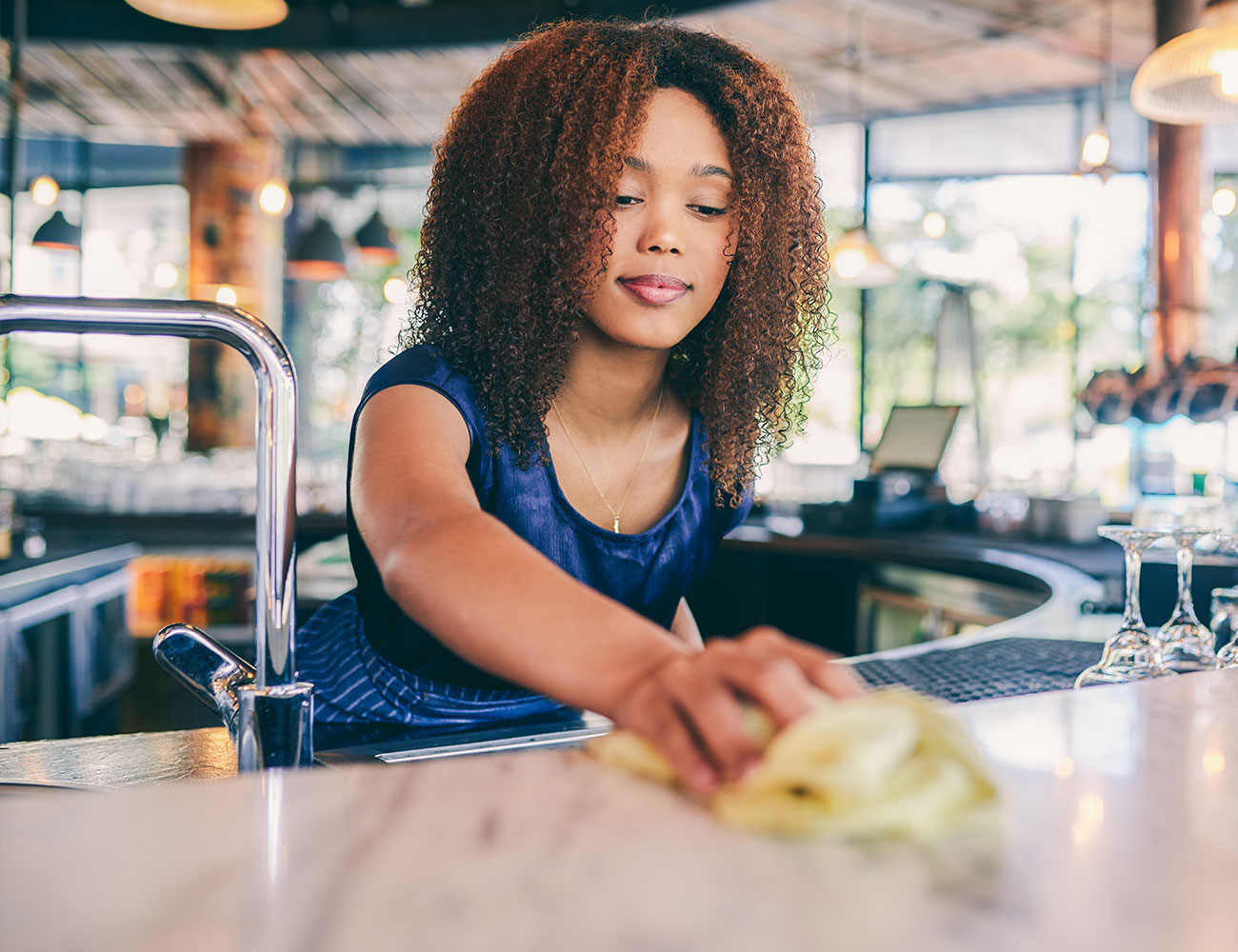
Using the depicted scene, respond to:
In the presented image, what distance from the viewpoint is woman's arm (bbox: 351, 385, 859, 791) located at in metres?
0.50

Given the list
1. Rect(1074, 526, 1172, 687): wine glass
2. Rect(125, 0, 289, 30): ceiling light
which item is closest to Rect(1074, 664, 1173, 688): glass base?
Rect(1074, 526, 1172, 687): wine glass

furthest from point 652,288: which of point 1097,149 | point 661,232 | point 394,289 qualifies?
point 394,289

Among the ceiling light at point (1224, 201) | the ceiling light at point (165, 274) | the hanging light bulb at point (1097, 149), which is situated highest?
the ceiling light at point (1224, 201)

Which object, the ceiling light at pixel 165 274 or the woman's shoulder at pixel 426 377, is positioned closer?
the woman's shoulder at pixel 426 377

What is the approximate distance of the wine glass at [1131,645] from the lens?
117cm

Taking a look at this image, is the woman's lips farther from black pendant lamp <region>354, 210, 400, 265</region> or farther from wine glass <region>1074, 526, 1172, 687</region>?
black pendant lamp <region>354, 210, 400, 265</region>

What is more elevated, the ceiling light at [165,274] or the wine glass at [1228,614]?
the ceiling light at [165,274]

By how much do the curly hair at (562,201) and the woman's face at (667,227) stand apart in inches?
0.7

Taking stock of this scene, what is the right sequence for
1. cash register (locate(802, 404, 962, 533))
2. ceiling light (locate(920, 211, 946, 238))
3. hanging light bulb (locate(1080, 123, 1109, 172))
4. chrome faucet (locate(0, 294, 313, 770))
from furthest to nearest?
ceiling light (locate(920, 211, 946, 238)) < hanging light bulb (locate(1080, 123, 1109, 172)) < cash register (locate(802, 404, 962, 533)) < chrome faucet (locate(0, 294, 313, 770))

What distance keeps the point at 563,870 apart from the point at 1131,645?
3.25 ft

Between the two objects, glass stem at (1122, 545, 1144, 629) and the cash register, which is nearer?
glass stem at (1122, 545, 1144, 629)

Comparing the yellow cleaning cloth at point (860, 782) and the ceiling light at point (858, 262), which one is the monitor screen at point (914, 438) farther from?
the yellow cleaning cloth at point (860, 782)

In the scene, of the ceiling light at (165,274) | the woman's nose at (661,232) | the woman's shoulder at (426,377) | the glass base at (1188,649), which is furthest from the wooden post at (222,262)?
the glass base at (1188,649)

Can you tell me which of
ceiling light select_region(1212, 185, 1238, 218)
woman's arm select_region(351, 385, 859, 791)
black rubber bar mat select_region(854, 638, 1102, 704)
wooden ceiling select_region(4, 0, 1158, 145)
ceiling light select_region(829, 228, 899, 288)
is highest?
wooden ceiling select_region(4, 0, 1158, 145)
